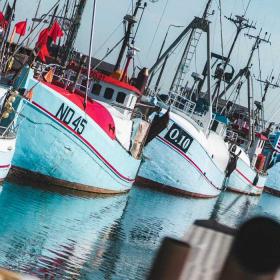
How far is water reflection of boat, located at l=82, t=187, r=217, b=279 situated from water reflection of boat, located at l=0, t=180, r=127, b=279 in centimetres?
42

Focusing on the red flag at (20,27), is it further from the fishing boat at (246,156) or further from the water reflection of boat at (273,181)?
the water reflection of boat at (273,181)

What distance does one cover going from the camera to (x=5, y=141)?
17625mm

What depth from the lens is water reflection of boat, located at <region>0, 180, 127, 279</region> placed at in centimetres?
1197

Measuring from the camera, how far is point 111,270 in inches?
518

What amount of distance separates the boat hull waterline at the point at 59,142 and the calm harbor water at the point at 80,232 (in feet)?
2.74

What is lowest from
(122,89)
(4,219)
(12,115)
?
(4,219)

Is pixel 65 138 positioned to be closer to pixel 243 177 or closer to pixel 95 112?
pixel 95 112

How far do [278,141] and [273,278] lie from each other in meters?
73.6

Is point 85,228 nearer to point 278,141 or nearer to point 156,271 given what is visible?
point 156,271

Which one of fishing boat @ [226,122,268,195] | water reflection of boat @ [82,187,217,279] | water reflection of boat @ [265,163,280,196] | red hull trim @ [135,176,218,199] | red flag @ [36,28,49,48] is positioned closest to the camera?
water reflection of boat @ [82,187,217,279]

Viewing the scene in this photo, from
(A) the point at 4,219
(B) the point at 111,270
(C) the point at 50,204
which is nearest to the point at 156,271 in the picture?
(B) the point at 111,270

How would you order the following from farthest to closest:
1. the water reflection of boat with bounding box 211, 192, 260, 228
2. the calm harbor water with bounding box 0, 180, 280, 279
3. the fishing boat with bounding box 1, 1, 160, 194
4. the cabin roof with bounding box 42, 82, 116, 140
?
the water reflection of boat with bounding box 211, 192, 260, 228 < the cabin roof with bounding box 42, 82, 116, 140 < the fishing boat with bounding box 1, 1, 160, 194 < the calm harbor water with bounding box 0, 180, 280, 279

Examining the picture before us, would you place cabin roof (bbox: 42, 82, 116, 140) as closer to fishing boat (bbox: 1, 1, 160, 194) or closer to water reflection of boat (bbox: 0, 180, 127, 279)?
fishing boat (bbox: 1, 1, 160, 194)

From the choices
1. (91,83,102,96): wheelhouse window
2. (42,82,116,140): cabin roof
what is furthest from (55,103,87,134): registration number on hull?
(91,83,102,96): wheelhouse window
